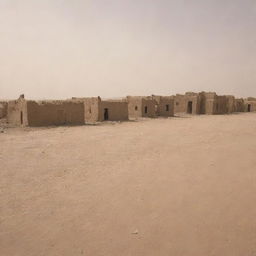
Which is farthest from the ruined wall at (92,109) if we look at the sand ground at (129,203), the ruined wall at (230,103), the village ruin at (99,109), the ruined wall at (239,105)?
the ruined wall at (239,105)

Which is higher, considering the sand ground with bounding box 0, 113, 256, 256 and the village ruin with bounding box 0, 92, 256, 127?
the village ruin with bounding box 0, 92, 256, 127

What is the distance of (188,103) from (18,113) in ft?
74.2

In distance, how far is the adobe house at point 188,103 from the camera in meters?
35.8

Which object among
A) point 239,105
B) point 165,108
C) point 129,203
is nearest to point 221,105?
point 239,105

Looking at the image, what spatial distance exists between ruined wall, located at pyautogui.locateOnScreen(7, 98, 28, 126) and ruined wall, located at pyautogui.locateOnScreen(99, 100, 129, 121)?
672 centimetres

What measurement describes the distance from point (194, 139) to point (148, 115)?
637 inches

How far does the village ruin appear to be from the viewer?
20.1 metres

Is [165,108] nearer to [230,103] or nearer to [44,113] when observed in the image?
[230,103]

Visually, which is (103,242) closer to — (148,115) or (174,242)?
(174,242)

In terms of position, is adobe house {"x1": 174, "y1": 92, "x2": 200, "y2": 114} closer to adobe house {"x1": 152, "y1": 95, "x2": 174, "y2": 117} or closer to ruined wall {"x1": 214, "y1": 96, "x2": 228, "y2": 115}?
ruined wall {"x1": 214, "y1": 96, "x2": 228, "y2": 115}

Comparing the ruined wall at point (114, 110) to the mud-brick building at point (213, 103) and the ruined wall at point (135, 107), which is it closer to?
the ruined wall at point (135, 107)

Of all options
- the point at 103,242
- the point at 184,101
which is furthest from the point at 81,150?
the point at 184,101

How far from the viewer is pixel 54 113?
20.8 meters

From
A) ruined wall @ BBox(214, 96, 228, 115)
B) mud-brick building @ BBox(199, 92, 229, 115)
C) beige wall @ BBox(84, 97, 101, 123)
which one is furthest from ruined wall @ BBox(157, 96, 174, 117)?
beige wall @ BBox(84, 97, 101, 123)
